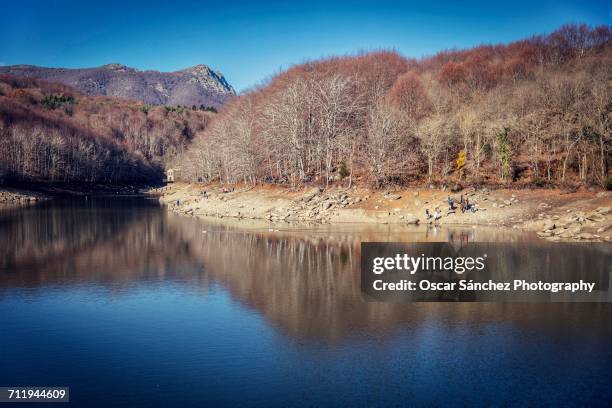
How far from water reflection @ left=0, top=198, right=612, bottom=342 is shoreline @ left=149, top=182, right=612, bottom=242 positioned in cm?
293

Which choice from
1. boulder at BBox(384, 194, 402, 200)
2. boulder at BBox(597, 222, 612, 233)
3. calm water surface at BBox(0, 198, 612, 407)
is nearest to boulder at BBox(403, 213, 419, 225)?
boulder at BBox(384, 194, 402, 200)

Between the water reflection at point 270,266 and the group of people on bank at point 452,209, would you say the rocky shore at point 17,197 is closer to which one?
the water reflection at point 270,266

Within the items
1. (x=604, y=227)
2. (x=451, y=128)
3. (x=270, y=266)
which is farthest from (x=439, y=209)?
(x=270, y=266)

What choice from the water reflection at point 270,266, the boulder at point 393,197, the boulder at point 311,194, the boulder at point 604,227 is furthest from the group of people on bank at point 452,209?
the boulder at point 311,194

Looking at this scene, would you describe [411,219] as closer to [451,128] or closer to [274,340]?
[451,128]

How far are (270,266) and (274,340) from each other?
10718 mm

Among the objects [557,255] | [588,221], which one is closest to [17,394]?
[557,255]

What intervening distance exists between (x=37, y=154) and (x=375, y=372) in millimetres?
119192

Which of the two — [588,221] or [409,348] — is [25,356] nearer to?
[409,348]

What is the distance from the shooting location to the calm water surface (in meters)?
11.3

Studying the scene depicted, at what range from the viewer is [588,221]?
3297 centimetres

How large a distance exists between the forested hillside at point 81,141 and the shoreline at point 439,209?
66534 mm

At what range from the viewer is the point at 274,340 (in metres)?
14.6

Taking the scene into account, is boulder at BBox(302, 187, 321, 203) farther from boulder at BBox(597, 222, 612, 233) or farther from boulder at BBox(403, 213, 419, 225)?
boulder at BBox(597, 222, 612, 233)
